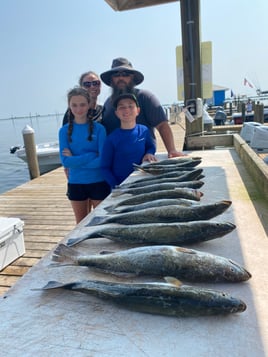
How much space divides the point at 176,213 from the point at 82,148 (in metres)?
1.93

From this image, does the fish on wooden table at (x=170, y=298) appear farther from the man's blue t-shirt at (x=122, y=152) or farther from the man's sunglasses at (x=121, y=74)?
the man's sunglasses at (x=121, y=74)

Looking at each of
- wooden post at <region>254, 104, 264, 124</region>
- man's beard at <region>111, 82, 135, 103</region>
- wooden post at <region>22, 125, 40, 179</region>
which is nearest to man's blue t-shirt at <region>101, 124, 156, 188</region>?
man's beard at <region>111, 82, 135, 103</region>

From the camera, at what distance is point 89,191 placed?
11.8 feet

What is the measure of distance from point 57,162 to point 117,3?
9.13 meters

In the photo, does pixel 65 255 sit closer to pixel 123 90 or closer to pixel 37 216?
pixel 123 90

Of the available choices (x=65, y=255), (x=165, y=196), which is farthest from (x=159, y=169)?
(x=65, y=255)

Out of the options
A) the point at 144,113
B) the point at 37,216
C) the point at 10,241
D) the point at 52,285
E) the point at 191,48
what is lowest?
the point at 37,216

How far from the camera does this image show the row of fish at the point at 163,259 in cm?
116

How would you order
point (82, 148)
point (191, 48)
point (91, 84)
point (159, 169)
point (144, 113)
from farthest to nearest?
point (191, 48) < point (144, 113) < point (91, 84) < point (82, 148) < point (159, 169)

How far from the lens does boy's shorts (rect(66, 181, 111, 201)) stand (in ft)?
11.7

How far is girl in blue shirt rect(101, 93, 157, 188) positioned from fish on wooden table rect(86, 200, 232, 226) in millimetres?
1505

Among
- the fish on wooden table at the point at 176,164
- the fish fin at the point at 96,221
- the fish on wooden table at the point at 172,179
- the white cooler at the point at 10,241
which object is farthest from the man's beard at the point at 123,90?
the white cooler at the point at 10,241

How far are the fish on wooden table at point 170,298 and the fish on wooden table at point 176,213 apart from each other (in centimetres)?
57

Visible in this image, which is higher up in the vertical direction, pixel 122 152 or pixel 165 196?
pixel 122 152
